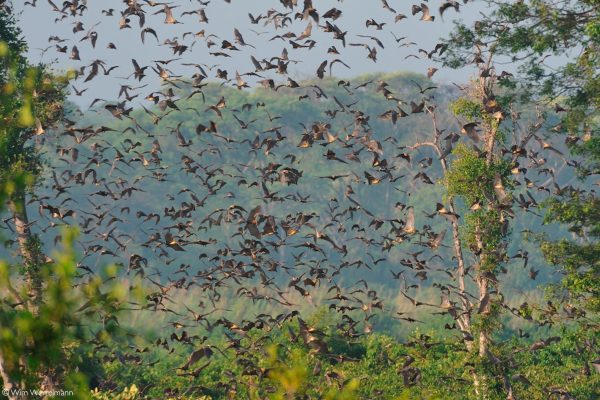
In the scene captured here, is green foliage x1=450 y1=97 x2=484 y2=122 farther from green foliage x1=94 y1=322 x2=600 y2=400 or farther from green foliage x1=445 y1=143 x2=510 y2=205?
green foliage x1=94 y1=322 x2=600 y2=400

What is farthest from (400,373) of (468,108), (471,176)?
(468,108)

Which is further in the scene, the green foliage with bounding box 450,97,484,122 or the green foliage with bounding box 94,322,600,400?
the green foliage with bounding box 450,97,484,122

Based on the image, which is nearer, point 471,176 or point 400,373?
point 471,176

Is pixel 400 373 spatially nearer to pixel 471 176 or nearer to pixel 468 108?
pixel 471 176

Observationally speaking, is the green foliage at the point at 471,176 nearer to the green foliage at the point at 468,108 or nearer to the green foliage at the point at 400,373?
the green foliage at the point at 468,108

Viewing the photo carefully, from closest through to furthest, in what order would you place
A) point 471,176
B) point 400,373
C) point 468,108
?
point 471,176 → point 400,373 → point 468,108

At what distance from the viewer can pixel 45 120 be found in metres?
24.4

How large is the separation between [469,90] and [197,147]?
48.5m

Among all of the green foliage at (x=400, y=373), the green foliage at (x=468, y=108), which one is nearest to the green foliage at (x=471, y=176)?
the green foliage at (x=468, y=108)

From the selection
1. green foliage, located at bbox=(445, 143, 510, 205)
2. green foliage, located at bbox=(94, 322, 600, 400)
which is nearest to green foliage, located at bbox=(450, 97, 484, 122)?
green foliage, located at bbox=(445, 143, 510, 205)

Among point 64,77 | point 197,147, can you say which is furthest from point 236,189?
point 64,77

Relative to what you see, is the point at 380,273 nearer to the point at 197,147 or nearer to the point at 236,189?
the point at 236,189

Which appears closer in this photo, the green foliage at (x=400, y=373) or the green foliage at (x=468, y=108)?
the green foliage at (x=400, y=373)

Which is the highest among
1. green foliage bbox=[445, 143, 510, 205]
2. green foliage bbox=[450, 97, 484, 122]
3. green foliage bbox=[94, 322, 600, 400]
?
green foliage bbox=[450, 97, 484, 122]
